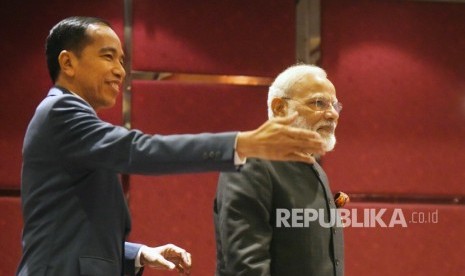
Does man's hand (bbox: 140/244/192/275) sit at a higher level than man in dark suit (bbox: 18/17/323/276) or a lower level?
lower

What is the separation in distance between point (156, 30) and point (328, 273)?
1864 mm

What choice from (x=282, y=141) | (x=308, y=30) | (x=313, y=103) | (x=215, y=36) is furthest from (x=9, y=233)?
(x=282, y=141)

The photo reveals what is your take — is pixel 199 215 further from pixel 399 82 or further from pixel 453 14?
pixel 453 14

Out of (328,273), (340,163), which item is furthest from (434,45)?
(328,273)

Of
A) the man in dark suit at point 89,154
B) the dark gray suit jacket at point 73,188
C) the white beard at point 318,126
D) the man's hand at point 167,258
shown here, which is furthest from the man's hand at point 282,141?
the white beard at point 318,126

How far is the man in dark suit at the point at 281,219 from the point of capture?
1.47 metres

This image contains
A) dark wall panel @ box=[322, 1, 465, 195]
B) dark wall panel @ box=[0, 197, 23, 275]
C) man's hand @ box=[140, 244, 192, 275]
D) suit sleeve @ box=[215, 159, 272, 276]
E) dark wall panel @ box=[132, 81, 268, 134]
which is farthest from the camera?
dark wall panel @ box=[322, 1, 465, 195]

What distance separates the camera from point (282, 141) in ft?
2.80

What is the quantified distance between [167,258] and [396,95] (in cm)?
214

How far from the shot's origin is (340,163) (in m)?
3.16

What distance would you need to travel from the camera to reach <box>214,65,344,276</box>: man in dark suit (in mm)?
1471

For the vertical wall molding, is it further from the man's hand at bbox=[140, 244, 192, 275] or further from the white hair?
the man's hand at bbox=[140, 244, 192, 275]

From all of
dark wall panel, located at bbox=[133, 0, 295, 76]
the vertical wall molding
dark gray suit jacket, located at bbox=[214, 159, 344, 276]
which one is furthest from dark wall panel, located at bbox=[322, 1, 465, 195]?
dark gray suit jacket, located at bbox=[214, 159, 344, 276]

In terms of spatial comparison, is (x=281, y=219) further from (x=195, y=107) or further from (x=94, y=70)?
(x=195, y=107)
